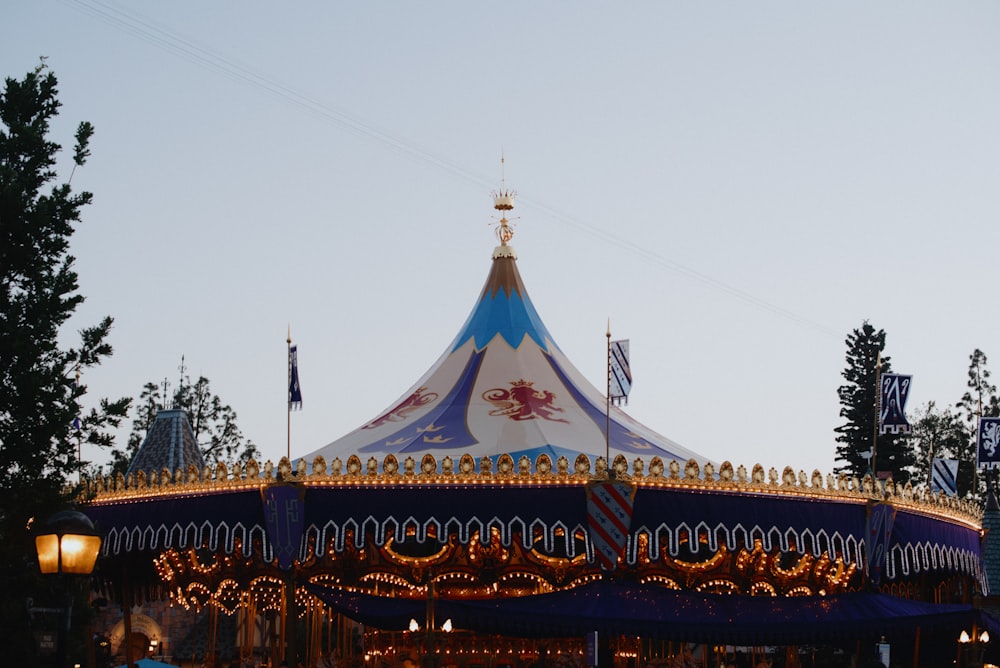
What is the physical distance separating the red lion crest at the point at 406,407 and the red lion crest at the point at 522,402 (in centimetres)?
136

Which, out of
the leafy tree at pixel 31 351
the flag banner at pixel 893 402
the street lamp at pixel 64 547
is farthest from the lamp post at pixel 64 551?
the flag banner at pixel 893 402

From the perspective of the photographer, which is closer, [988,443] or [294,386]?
[294,386]

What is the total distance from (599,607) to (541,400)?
5.64 metres

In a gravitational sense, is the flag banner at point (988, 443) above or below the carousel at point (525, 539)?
above

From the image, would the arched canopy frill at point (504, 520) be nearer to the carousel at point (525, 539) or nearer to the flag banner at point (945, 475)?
the carousel at point (525, 539)

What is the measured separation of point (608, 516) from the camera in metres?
20.4

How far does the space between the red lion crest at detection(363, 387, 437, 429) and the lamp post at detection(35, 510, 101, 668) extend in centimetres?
1443

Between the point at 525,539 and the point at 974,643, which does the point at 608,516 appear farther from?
the point at 974,643

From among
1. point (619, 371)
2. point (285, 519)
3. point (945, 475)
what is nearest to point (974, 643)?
point (619, 371)

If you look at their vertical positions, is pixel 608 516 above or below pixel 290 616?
above

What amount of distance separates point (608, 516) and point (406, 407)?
6.38m

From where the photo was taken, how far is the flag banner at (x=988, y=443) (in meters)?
31.6

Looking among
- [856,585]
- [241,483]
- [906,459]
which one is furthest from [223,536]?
[906,459]

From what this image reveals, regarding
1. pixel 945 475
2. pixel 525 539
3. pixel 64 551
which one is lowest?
pixel 64 551
